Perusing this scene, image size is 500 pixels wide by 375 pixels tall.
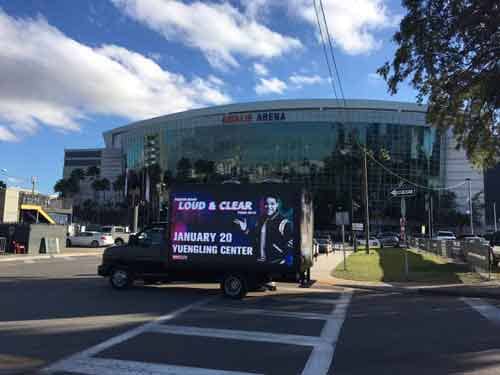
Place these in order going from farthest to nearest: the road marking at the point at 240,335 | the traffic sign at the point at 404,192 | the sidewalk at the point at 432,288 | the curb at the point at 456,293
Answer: the traffic sign at the point at 404,192
the sidewalk at the point at 432,288
the curb at the point at 456,293
the road marking at the point at 240,335

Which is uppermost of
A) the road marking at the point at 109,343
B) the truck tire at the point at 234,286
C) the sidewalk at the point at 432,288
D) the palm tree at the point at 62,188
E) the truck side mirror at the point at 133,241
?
the palm tree at the point at 62,188

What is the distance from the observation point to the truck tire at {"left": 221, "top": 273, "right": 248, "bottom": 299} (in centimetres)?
1235

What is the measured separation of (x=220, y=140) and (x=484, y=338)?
89.5m

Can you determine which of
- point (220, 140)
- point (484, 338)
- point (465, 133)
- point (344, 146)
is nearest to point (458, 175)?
point (344, 146)

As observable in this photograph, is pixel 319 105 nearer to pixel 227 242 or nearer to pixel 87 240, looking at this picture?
pixel 87 240

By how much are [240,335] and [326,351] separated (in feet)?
5.33

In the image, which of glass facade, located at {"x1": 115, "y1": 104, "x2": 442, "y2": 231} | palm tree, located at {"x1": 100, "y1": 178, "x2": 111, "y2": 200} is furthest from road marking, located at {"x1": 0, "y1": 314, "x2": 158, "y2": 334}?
palm tree, located at {"x1": 100, "y1": 178, "x2": 111, "y2": 200}

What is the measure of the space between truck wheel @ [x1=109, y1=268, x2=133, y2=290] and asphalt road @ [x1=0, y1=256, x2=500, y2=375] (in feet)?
0.92

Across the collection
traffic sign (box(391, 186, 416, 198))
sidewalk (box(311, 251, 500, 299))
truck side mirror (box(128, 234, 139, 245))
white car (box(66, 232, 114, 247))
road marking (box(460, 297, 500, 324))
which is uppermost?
traffic sign (box(391, 186, 416, 198))

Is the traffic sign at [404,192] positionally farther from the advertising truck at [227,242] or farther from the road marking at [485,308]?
the advertising truck at [227,242]

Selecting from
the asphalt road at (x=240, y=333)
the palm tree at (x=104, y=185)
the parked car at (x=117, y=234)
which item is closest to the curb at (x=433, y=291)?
the asphalt road at (x=240, y=333)

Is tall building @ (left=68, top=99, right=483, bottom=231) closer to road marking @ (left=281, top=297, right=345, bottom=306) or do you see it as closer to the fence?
the fence

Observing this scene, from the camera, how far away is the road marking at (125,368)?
18.7ft

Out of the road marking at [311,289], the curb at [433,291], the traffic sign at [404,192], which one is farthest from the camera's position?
the traffic sign at [404,192]
